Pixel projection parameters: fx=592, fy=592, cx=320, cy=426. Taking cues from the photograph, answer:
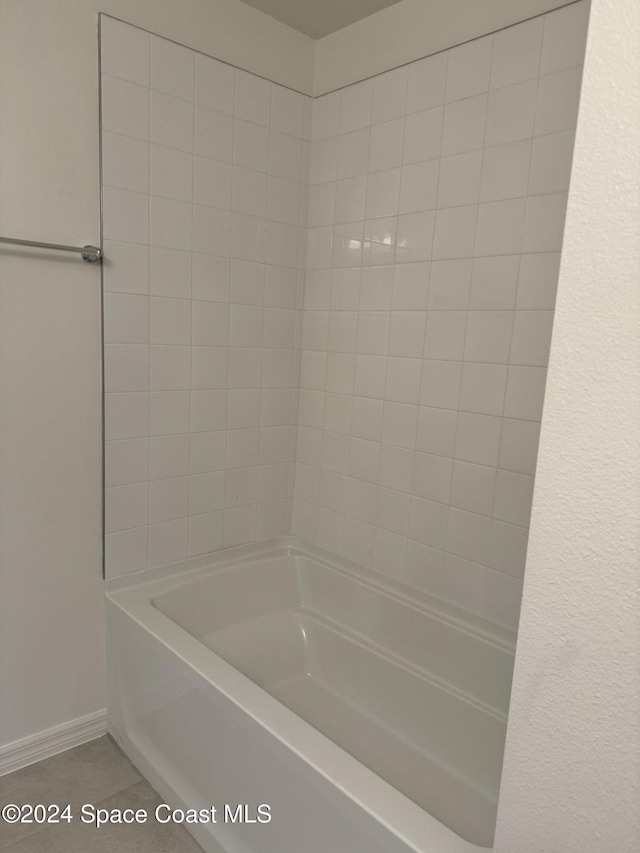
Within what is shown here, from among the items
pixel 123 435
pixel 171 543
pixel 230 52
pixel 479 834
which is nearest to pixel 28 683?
pixel 171 543

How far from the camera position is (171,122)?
1883 mm

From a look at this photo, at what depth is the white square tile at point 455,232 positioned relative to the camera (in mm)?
1792

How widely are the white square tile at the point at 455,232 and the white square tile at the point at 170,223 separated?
2.68ft

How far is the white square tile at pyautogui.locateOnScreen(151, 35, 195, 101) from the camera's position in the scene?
5.96 ft

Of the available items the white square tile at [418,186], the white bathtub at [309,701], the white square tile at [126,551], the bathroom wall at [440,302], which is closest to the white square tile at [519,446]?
the bathroom wall at [440,302]

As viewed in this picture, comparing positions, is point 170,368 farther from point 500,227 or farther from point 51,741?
point 51,741

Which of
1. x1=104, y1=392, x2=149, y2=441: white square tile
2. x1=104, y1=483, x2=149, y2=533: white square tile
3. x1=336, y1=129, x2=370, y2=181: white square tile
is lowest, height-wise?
x1=104, y1=483, x2=149, y2=533: white square tile

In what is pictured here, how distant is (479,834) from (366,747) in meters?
0.39

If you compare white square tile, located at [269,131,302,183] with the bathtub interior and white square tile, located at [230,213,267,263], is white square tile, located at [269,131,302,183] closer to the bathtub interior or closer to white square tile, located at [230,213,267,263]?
white square tile, located at [230,213,267,263]

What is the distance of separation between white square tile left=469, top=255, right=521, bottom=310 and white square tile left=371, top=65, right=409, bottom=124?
2.03 feet

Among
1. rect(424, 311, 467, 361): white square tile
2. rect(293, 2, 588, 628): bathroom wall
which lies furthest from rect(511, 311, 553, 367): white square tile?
rect(424, 311, 467, 361): white square tile

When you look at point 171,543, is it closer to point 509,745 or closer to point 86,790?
point 86,790

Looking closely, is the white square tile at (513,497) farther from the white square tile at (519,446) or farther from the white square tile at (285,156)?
the white square tile at (285,156)

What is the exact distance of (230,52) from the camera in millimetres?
1978
